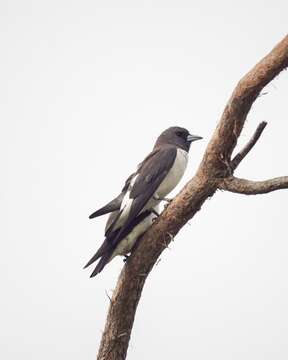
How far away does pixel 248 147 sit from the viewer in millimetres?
4238

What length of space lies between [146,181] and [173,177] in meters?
0.34

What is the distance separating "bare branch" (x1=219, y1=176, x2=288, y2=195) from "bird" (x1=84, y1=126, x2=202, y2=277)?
3.65 ft

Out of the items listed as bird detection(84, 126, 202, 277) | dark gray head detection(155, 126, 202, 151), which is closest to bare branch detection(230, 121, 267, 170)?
bird detection(84, 126, 202, 277)

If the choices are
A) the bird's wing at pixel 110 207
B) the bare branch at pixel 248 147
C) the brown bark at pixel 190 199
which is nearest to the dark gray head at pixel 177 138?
the bird's wing at pixel 110 207

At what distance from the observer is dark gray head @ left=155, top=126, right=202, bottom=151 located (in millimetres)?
6660

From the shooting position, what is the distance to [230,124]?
13.4ft

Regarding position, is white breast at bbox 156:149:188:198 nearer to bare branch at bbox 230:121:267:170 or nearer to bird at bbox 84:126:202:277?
bird at bbox 84:126:202:277

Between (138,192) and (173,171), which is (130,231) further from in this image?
(173,171)

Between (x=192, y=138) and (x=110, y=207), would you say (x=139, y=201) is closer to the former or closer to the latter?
(x=110, y=207)

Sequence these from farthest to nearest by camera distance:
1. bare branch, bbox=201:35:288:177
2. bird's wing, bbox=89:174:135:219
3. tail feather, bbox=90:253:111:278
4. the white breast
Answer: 1. the white breast
2. bird's wing, bbox=89:174:135:219
3. tail feather, bbox=90:253:111:278
4. bare branch, bbox=201:35:288:177

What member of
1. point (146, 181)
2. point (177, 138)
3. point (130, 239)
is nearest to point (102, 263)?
point (130, 239)

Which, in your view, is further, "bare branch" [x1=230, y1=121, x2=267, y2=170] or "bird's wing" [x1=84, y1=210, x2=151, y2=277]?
"bird's wing" [x1=84, y1=210, x2=151, y2=277]

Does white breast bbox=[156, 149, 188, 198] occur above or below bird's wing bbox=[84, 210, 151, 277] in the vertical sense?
above

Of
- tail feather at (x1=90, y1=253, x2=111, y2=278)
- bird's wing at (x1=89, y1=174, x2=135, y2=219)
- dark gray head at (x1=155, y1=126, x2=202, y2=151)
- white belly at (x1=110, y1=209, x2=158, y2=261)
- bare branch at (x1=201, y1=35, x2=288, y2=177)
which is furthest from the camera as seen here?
dark gray head at (x1=155, y1=126, x2=202, y2=151)
